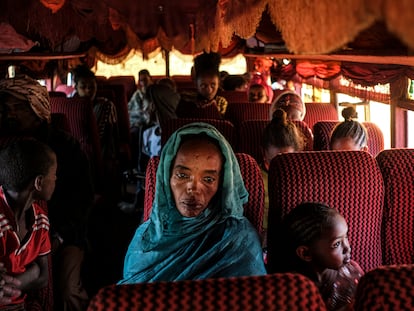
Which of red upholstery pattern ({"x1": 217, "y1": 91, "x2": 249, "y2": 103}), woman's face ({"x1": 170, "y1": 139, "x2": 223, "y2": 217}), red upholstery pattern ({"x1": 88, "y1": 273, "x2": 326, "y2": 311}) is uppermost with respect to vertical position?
red upholstery pattern ({"x1": 217, "y1": 91, "x2": 249, "y2": 103})

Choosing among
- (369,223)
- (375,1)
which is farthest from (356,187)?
(375,1)

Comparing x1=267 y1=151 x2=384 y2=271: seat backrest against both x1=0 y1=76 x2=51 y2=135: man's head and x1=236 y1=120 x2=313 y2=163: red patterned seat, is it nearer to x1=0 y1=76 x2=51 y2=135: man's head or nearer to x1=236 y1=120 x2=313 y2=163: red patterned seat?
Answer: x1=0 y1=76 x2=51 y2=135: man's head

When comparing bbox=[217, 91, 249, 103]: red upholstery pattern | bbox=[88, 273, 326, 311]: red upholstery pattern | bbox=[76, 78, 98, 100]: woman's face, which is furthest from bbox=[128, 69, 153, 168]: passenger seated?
bbox=[88, 273, 326, 311]: red upholstery pattern

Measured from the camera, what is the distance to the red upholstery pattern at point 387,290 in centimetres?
123

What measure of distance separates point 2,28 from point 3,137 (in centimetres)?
188

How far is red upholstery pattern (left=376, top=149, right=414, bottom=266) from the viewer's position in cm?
271

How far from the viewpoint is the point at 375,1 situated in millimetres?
815

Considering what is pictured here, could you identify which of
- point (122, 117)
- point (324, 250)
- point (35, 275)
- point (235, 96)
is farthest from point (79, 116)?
point (324, 250)

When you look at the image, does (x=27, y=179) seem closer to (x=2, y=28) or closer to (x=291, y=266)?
(x=291, y=266)

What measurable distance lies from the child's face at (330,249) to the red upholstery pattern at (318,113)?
350 cm

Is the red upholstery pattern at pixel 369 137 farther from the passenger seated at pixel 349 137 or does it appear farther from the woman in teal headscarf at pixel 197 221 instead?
the woman in teal headscarf at pixel 197 221

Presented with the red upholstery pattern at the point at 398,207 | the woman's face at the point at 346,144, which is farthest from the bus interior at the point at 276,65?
the woman's face at the point at 346,144

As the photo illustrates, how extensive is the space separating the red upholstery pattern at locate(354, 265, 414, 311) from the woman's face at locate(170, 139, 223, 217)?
0.94 m

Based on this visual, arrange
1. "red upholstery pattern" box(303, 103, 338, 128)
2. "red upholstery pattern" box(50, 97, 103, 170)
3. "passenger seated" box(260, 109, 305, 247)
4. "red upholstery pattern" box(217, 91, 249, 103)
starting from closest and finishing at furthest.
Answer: "passenger seated" box(260, 109, 305, 247) → "red upholstery pattern" box(50, 97, 103, 170) → "red upholstery pattern" box(303, 103, 338, 128) → "red upholstery pattern" box(217, 91, 249, 103)
